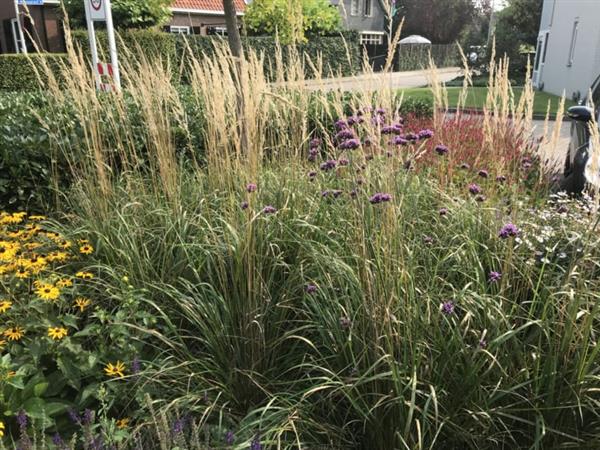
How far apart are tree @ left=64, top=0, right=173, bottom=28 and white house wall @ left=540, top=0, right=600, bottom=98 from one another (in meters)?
13.4

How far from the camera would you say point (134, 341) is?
2344 mm

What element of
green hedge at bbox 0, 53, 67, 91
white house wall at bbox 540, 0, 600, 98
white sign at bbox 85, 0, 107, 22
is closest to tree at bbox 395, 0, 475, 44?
white house wall at bbox 540, 0, 600, 98

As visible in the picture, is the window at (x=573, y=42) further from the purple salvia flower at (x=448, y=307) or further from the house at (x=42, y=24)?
the purple salvia flower at (x=448, y=307)

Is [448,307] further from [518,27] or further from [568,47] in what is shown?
[518,27]

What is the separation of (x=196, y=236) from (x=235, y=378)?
3.12 ft

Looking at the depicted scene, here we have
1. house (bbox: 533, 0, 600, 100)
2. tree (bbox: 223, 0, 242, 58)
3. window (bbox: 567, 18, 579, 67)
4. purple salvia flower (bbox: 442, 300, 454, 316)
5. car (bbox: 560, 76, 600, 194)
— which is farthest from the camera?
window (bbox: 567, 18, 579, 67)

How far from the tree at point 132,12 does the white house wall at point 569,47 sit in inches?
528

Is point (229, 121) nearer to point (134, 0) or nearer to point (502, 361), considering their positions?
point (502, 361)

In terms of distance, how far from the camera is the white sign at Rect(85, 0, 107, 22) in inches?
282

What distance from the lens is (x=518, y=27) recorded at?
106 ft

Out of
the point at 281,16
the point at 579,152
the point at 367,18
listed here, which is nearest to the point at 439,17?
the point at 367,18

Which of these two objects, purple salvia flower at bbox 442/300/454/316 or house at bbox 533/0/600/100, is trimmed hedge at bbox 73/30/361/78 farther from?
purple salvia flower at bbox 442/300/454/316

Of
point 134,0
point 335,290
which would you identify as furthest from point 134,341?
point 134,0

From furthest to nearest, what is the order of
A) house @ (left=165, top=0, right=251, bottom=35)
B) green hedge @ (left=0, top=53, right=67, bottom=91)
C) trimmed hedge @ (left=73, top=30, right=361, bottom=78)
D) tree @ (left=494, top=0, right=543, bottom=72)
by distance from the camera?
tree @ (left=494, top=0, right=543, bottom=72) → house @ (left=165, top=0, right=251, bottom=35) → green hedge @ (left=0, top=53, right=67, bottom=91) → trimmed hedge @ (left=73, top=30, right=361, bottom=78)
